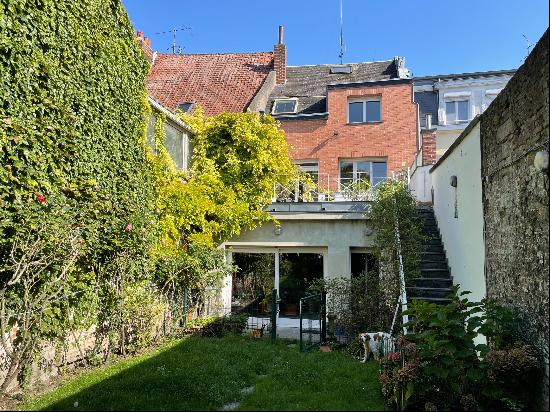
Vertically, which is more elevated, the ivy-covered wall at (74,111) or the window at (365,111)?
the window at (365,111)

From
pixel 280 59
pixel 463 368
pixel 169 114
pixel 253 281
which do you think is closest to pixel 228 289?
pixel 253 281

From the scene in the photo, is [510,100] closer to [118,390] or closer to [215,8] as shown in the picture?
[118,390]

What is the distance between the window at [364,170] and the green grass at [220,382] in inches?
389

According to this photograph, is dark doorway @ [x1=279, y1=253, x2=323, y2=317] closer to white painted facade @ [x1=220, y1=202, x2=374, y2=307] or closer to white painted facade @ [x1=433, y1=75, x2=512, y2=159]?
white painted facade @ [x1=220, y1=202, x2=374, y2=307]

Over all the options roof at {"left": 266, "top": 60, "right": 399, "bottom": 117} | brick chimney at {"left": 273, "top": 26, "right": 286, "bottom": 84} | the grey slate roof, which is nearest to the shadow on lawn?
roof at {"left": 266, "top": 60, "right": 399, "bottom": 117}

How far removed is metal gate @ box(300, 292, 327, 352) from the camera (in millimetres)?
10352

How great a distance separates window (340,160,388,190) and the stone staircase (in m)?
5.62

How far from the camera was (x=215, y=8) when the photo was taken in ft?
41.3

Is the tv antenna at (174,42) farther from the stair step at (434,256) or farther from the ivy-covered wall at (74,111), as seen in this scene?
the stair step at (434,256)

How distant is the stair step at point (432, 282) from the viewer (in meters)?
9.95

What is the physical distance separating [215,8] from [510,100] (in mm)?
9243

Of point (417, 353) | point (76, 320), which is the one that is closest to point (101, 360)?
point (76, 320)

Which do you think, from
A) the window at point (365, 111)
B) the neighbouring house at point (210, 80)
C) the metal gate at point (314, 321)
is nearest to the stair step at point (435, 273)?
the metal gate at point (314, 321)

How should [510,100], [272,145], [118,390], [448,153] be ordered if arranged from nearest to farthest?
[510,100] → [118,390] → [448,153] → [272,145]
